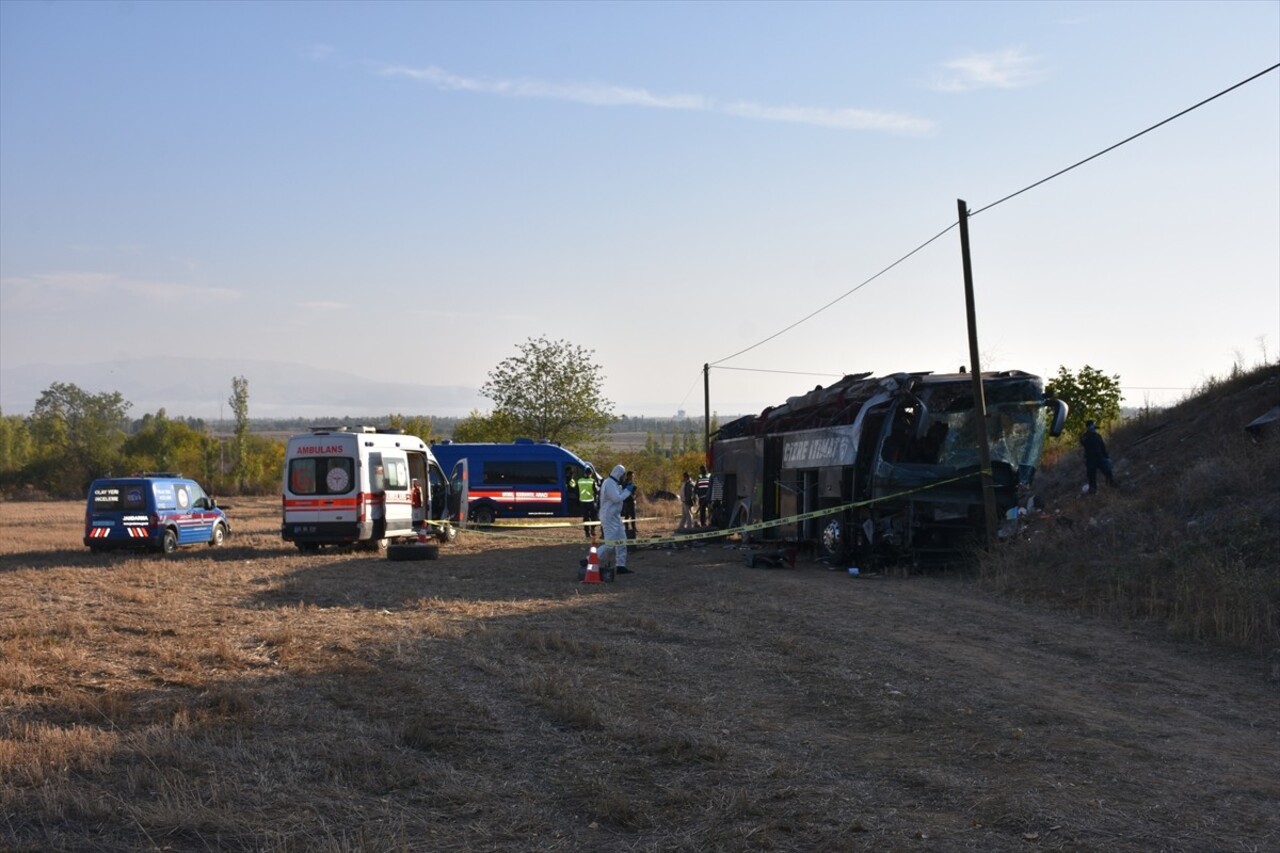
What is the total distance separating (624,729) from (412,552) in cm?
1664

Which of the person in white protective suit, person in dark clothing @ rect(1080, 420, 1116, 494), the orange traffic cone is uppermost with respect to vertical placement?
person in dark clothing @ rect(1080, 420, 1116, 494)

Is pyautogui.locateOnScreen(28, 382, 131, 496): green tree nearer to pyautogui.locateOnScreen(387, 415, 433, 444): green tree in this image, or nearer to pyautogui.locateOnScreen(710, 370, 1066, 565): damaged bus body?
pyautogui.locateOnScreen(387, 415, 433, 444): green tree

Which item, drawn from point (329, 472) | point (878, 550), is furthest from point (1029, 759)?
point (329, 472)

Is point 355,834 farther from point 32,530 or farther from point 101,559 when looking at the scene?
point 32,530

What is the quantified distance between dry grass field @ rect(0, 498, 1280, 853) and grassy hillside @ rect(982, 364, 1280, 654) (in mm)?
699

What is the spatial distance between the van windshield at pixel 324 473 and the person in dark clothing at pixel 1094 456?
14.5 meters

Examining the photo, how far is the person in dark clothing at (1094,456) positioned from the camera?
68.2 ft

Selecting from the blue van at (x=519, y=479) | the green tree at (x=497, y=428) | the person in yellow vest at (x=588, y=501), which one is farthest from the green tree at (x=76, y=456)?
the person in yellow vest at (x=588, y=501)

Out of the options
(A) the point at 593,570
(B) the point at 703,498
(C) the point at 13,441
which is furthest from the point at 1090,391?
(C) the point at 13,441

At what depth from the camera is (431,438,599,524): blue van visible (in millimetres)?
38375

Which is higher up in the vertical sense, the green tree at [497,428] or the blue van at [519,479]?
the green tree at [497,428]

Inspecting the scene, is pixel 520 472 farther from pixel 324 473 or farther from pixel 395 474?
pixel 324 473

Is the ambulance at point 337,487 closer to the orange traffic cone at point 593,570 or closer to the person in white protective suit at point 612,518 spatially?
the person in white protective suit at point 612,518

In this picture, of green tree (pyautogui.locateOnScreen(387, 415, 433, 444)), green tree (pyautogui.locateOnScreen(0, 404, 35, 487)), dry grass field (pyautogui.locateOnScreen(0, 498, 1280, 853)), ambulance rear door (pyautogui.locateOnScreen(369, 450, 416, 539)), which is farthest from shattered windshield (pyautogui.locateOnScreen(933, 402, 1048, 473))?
green tree (pyautogui.locateOnScreen(0, 404, 35, 487))
